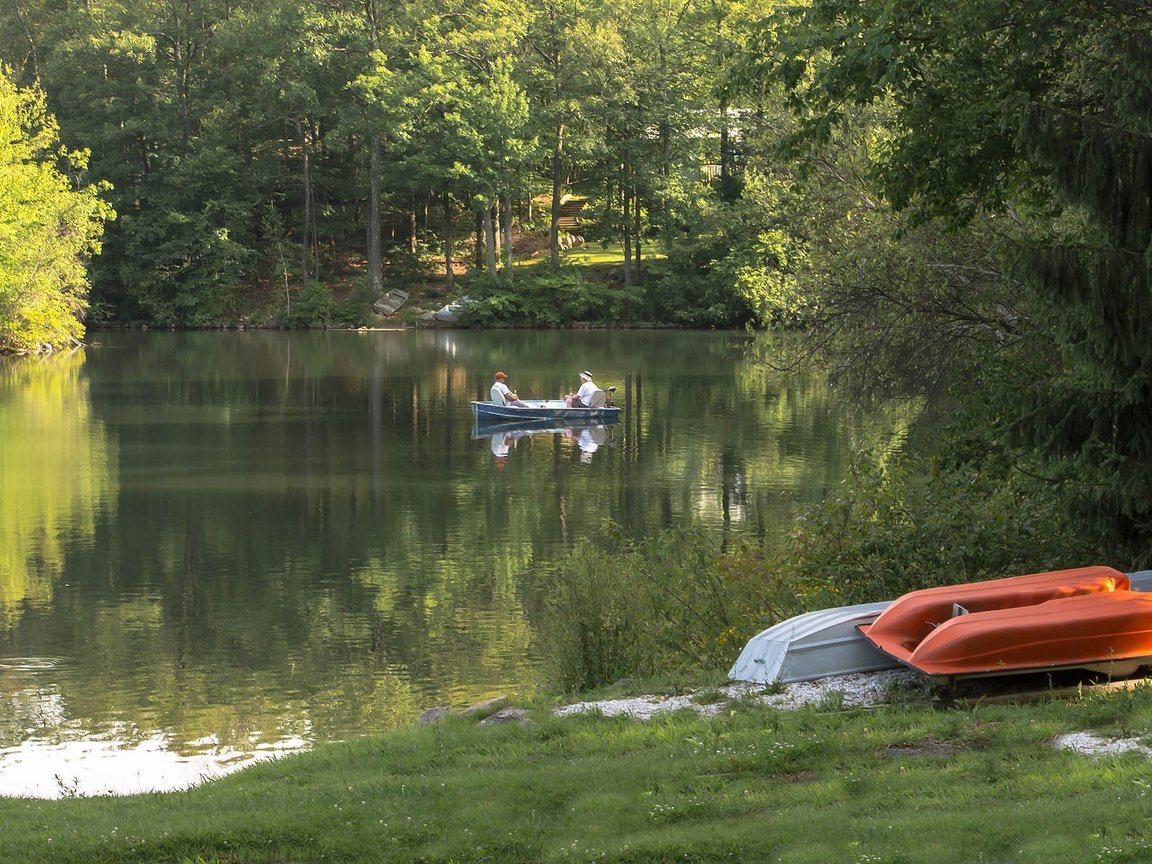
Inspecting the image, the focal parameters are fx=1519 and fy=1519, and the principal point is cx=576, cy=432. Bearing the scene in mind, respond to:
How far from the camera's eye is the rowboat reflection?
31.3 meters

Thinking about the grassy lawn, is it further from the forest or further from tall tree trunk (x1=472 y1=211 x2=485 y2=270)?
tall tree trunk (x1=472 y1=211 x2=485 y2=270)

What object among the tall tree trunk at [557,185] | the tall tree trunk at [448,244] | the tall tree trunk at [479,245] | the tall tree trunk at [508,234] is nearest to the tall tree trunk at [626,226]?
the tall tree trunk at [557,185]

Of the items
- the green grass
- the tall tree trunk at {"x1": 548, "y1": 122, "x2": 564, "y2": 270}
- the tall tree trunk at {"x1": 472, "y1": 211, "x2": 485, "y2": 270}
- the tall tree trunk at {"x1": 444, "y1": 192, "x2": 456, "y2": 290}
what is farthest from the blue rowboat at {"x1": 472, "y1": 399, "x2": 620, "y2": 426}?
the tall tree trunk at {"x1": 472, "y1": 211, "x2": 485, "y2": 270}

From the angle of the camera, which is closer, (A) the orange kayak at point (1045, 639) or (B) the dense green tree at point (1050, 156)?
(A) the orange kayak at point (1045, 639)

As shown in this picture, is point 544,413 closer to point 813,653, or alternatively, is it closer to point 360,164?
point 813,653

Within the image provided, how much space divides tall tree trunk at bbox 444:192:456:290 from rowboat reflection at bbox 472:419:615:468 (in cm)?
3912

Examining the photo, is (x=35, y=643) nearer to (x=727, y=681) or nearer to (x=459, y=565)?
(x=459, y=565)

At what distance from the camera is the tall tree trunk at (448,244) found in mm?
73062

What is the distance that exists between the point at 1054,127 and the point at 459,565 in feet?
35.2

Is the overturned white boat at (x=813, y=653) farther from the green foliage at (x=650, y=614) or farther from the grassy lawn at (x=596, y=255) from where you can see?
the grassy lawn at (x=596, y=255)

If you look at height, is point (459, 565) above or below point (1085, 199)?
below

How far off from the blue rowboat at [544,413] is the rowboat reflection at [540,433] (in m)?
0.14

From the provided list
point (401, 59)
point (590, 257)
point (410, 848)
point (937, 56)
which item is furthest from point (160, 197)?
point (410, 848)

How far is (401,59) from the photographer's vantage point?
7175 cm
